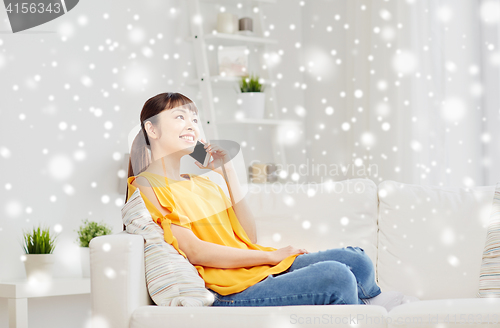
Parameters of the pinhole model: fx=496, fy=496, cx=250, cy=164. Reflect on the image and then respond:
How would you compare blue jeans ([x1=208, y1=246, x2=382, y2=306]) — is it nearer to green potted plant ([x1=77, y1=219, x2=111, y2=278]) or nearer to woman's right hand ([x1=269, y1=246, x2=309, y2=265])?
woman's right hand ([x1=269, y1=246, x2=309, y2=265])

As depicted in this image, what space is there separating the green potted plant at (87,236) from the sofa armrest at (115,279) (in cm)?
85

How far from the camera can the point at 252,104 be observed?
104 inches

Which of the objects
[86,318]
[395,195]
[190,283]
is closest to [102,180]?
[86,318]

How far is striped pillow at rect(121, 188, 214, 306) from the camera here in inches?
53.9

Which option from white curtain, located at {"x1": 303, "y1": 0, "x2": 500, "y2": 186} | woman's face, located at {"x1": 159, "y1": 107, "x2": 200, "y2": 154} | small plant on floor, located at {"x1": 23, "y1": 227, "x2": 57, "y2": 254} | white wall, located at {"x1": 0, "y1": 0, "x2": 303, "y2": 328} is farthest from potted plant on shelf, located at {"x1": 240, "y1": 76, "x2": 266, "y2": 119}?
small plant on floor, located at {"x1": 23, "y1": 227, "x2": 57, "y2": 254}

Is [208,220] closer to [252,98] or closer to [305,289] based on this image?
[305,289]

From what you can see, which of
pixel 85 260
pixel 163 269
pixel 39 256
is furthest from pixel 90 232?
pixel 163 269

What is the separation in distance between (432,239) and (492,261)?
0.70 feet

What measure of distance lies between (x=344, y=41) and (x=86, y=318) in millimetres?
1963

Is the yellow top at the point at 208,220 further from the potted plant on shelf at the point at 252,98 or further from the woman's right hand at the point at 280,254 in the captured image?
the potted plant on shelf at the point at 252,98

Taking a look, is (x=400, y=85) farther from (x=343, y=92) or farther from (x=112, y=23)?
(x=112, y=23)

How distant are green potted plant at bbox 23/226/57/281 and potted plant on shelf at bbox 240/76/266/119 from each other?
1.16 m

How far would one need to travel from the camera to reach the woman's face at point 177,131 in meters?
1.58

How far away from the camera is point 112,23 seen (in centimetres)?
250
